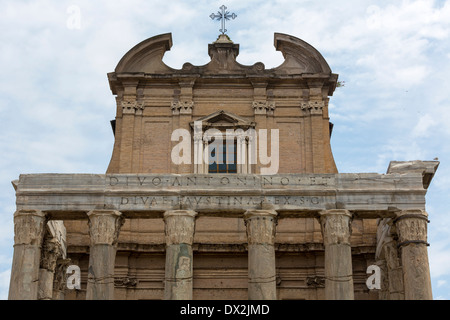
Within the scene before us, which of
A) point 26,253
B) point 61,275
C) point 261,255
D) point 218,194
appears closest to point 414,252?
point 261,255

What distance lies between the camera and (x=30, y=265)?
1035 inches

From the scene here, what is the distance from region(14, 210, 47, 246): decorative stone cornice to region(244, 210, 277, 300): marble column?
716 centimetres

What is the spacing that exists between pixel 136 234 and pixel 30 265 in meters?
6.44

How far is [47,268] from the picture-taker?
28.8m

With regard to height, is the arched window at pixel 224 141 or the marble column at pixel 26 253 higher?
the arched window at pixel 224 141

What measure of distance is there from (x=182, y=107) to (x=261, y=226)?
9389 millimetres

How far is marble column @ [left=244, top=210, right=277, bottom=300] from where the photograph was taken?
84.5ft

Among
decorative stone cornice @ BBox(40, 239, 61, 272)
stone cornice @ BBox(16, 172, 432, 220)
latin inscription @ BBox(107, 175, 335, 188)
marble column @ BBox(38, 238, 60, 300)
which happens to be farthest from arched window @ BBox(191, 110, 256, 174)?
marble column @ BBox(38, 238, 60, 300)

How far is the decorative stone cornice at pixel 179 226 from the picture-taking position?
1045 inches

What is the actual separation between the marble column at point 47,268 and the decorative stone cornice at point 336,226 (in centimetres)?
1007

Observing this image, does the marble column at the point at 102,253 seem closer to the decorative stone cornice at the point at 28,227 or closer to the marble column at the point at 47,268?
the decorative stone cornice at the point at 28,227

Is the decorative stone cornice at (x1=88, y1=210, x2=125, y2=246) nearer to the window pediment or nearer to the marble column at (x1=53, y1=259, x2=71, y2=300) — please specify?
the marble column at (x1=53, y1=259, x2=71, y2=300)

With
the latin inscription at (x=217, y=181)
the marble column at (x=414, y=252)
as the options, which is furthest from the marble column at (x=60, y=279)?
the marble column at (x=414, y=252)
